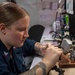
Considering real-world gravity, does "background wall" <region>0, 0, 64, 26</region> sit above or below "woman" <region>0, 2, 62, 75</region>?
below

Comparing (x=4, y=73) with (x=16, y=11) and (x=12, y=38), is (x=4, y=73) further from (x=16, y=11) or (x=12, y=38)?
(x=16, y=11)

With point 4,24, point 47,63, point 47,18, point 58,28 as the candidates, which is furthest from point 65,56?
point 47,18

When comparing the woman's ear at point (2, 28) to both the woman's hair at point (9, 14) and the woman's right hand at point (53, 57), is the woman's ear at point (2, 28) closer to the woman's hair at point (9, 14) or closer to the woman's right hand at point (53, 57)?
the woman's hair at point (9, 14)

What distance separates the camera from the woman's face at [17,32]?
101 cm

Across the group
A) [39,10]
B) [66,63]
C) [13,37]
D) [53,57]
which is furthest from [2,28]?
[39,10]

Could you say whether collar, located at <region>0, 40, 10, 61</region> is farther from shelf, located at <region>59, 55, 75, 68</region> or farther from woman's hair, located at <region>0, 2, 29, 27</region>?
shelf, located at <region>59, 55, 75, 68</region>

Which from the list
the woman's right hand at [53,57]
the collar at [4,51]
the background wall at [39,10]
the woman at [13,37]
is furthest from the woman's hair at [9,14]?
the background wall at [39,10]

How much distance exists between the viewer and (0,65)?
98 cm

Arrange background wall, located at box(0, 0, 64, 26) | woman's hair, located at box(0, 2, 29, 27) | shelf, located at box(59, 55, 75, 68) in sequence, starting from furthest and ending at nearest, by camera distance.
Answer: background wall, located at box(0, 0, 64, 26)
shelf, located at box(59, 55, 75, 68)
woman's hair, located at box(0, 2, 29, 27)

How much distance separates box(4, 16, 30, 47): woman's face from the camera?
1.01 metres

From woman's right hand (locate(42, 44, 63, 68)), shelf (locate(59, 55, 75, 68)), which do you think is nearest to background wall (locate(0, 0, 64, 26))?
shelf (locate(59, 55, 75, 68))

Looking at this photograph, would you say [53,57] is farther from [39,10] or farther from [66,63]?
[39,10]

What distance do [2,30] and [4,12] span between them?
10cm

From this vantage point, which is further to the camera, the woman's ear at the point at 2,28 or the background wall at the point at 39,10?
the background wall at the point at 39,10
